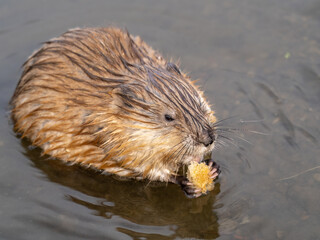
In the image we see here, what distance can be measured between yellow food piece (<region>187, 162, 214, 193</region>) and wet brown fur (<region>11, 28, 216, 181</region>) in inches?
3.3

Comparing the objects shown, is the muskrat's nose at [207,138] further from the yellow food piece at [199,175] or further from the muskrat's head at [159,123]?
the yellow food piece at [199,175]

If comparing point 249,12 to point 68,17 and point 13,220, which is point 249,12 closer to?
point 68,17

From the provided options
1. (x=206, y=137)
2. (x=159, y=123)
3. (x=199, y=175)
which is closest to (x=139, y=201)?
(x=199, y=175)

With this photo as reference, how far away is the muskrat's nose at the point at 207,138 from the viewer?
3.62m

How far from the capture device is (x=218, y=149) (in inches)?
175

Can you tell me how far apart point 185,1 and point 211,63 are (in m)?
1.16

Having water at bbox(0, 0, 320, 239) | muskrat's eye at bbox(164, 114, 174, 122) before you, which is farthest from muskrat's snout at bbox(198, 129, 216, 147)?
water at bbox(0, 0, 320, 239)

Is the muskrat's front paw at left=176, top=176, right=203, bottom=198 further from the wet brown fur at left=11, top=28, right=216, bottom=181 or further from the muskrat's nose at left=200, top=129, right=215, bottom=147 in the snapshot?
the muskrat's nose at left=200, top=129, right=215, bottom=147

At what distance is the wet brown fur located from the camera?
373cm

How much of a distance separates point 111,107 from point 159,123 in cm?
39

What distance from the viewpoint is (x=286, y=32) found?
5.72 meters

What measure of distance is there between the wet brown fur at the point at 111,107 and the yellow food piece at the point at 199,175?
0.08 meters

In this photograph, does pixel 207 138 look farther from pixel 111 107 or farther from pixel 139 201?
pixel 139 201

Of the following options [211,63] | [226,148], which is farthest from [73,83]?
[211,63]
